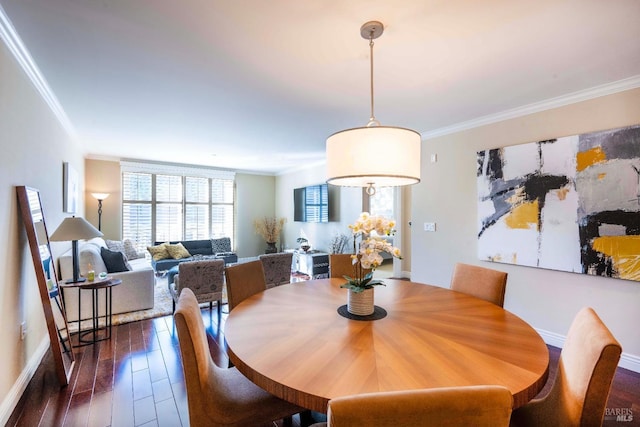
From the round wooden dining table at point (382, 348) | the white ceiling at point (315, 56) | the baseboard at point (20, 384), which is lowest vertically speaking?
the baseboard at point (20, 384)

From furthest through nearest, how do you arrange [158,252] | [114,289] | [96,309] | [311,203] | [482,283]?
[311,203] < [158,252] < [114,289] < [96,309] < [482,283]

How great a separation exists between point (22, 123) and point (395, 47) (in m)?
2.87

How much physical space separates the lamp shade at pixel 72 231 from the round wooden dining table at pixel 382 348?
6.78ft

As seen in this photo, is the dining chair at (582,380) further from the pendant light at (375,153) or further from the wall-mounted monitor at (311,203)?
the wall-mounted monitor at (311,203)

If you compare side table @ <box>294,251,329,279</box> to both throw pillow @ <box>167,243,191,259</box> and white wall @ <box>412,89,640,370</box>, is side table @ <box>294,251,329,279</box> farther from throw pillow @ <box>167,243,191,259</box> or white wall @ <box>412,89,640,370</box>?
throw pillow @ <box>167,243,191,259</box>

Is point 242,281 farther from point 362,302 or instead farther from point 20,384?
point 20,384

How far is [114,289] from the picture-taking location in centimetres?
357

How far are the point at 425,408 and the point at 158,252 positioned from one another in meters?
6.23

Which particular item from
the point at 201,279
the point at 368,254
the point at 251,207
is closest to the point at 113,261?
the point at 201,279

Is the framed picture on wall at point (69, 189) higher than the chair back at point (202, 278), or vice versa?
the framed picture on wall at point (69, 189)

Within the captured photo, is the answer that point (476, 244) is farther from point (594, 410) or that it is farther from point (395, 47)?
point (594, 410)

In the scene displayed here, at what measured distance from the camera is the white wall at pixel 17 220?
188cm

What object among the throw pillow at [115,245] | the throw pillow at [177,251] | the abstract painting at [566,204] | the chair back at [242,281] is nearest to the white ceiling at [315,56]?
the abstract painting at [566,204]

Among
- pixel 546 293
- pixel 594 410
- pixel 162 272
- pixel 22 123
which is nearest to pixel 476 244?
pixel 546 293
